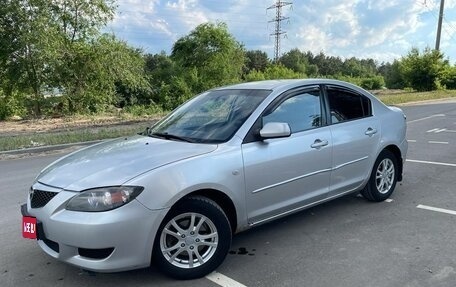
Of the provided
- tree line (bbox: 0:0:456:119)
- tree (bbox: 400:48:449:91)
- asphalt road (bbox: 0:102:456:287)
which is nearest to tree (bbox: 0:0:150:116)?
tree line (bbox: 0:0:456:119)

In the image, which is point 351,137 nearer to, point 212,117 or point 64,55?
point 212,117

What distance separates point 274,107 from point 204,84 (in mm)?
29206

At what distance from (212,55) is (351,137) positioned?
29.6 metres

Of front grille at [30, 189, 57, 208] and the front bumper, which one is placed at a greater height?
front grille at [30, 189, 57, 208]

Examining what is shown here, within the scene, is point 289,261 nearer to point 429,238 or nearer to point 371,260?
point 371,260

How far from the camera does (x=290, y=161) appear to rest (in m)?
3.97

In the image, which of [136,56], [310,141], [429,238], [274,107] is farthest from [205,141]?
[136,56]

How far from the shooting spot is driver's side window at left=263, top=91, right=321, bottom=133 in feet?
13.5

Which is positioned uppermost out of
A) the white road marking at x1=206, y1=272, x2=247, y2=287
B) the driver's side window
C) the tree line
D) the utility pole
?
the utility pole

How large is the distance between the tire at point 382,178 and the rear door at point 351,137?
24 cm

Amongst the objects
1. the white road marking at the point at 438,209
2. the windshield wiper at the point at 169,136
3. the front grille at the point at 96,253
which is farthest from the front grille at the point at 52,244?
the white road marking at the point at 438,209

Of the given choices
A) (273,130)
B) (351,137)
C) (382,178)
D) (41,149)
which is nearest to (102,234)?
(273,130)

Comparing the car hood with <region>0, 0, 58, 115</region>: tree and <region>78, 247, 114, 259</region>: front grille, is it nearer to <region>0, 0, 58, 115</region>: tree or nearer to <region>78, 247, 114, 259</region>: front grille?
<region>78, 247, 114, 259</region>: front grille

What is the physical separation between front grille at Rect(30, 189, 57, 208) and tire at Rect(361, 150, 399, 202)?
11.8 ft
